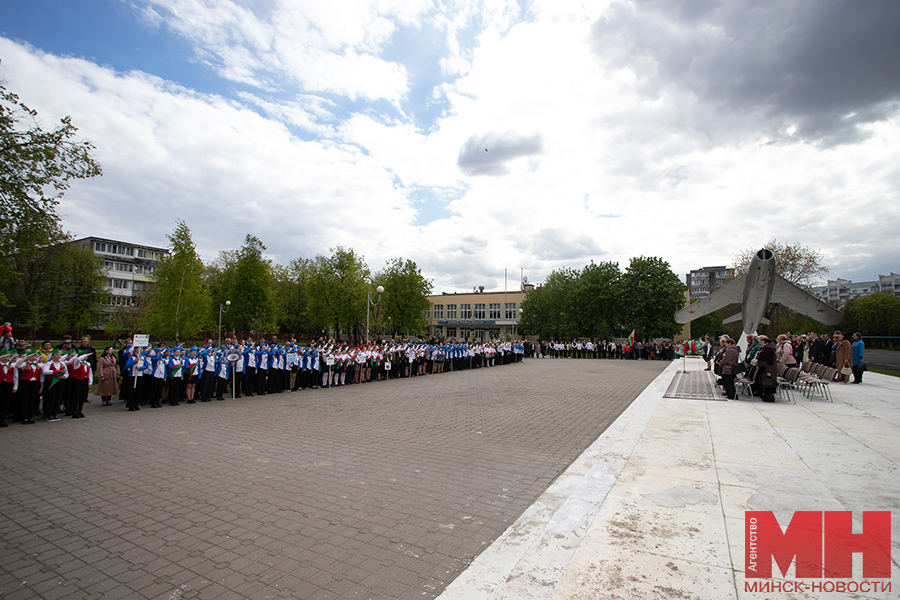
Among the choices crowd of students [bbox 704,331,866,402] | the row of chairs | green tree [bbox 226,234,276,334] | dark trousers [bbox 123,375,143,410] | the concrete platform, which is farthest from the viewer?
green tree [bbox 226,234,276,334]

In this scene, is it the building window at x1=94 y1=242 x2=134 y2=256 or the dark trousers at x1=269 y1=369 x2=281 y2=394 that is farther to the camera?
the building window at x1=94 y1=242 x2=134 y2=256

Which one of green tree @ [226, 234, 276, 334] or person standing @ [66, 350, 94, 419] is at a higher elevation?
green tree @ [226, 234, 276, 334]

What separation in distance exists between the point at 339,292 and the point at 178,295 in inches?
691

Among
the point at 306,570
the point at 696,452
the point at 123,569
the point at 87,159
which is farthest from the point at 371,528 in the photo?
the point at 87,159

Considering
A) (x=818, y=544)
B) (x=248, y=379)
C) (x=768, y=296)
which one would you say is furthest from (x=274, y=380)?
(x=768, y=296)

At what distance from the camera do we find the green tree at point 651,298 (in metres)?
45.0

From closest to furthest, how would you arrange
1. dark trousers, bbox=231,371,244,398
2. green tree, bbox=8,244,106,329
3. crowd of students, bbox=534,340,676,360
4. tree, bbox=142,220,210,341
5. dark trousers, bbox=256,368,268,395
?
dark trousers, bbox=231,371,244,398, dark trousers, bbox=256,368,268,395, tree, bbox=142,220,210,341, green tree, bbox=8,244,106,329, crowd of students, bbox=534,340,676,360

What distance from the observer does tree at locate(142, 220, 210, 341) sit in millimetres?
29391

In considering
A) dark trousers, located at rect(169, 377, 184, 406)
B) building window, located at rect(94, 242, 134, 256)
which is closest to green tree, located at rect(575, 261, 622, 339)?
dark trousers, located at rect(169, 377, 184, 406)

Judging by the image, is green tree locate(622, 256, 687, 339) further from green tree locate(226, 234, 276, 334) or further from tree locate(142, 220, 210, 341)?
tree locate(142, 220, 210, 341)

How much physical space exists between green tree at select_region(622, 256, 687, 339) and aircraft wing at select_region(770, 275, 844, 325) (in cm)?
2729

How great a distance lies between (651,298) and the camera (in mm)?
45594

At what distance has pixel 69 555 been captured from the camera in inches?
136

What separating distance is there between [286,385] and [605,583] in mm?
14050
